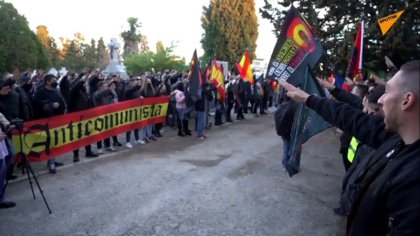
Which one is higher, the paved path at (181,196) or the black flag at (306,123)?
the black flag at (306,123)

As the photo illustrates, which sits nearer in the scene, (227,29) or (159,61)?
(159,61)

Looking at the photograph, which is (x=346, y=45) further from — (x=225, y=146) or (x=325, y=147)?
(x=225, y=146)

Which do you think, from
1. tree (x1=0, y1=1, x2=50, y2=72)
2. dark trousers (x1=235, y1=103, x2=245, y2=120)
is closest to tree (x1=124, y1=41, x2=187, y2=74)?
tree (x1=0, y1=1, x2=50, y2=72)

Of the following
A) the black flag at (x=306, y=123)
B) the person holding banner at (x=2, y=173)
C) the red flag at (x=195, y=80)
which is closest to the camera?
the black flag at (x=306, y=123)

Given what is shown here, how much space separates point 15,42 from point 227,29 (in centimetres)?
2649

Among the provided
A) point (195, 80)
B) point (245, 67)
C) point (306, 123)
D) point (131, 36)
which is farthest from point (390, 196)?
point (131, 36)

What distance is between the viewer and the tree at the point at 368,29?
14.6m

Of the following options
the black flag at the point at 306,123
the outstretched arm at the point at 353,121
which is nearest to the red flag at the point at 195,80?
the black flag at the point at 306,123

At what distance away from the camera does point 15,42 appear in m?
47.8

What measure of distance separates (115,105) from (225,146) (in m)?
3.37

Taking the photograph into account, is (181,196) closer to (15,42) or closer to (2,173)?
(2,173)

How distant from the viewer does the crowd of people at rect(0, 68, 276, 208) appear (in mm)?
7598

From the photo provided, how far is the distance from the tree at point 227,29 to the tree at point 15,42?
22021 mm

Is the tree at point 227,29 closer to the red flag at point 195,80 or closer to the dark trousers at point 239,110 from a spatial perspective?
the dark trousers at point 239,110
